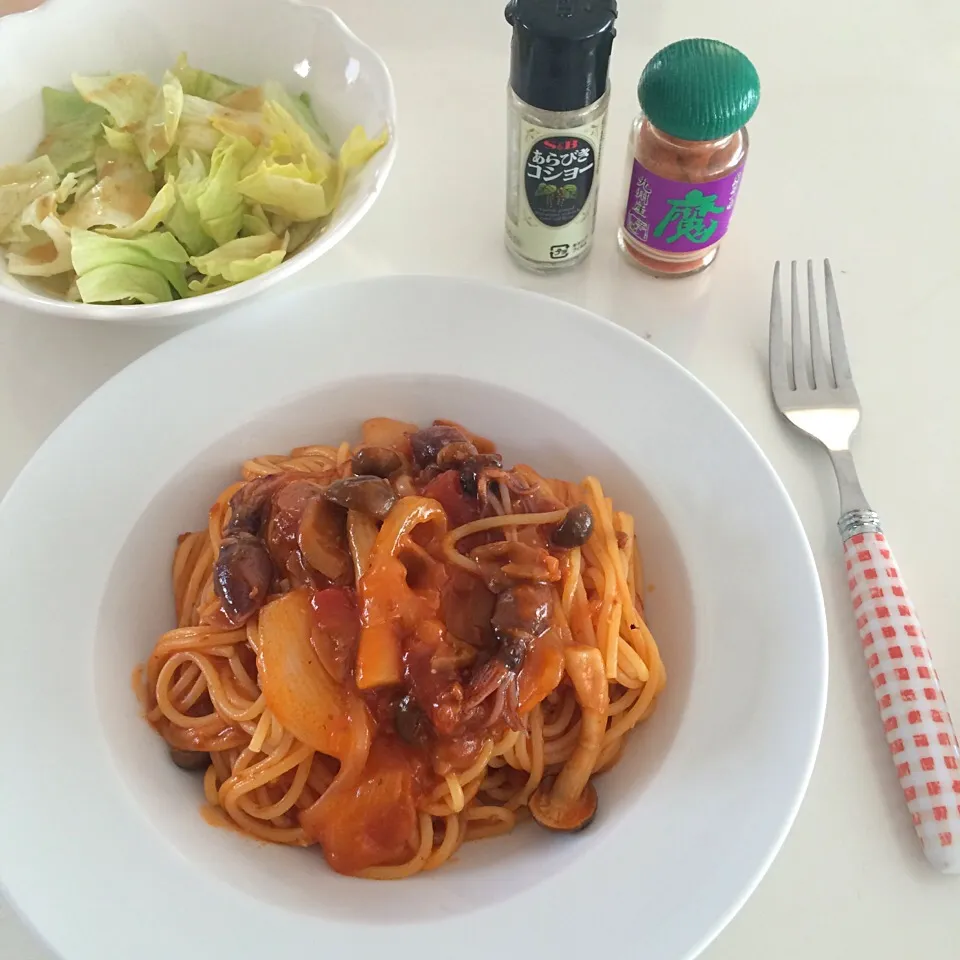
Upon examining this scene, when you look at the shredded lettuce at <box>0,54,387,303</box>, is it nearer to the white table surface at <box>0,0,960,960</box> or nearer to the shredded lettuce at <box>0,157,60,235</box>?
the shredded lettuce at <box>0,157,60,235</box>

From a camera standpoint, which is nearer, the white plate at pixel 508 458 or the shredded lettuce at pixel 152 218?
the white plate at pixel 508 458

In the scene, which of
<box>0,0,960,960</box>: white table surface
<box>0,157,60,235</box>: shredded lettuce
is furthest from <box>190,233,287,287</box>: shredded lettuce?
<box>0,157,60,235</box>: shredded lettuce

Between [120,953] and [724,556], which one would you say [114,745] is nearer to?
[120,953]

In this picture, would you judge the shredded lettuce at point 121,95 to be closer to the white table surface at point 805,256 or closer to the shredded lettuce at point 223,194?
the shredded lettuce at point 223,194

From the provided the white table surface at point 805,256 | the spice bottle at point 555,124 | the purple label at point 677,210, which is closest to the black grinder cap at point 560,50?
the spice bottle at point 555,124

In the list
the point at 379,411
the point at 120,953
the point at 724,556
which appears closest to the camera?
the point at 120,953

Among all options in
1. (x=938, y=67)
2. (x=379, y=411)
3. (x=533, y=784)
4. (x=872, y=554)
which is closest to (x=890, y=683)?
(x=872, y=554)

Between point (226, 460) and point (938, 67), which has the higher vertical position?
point (938, 67)
